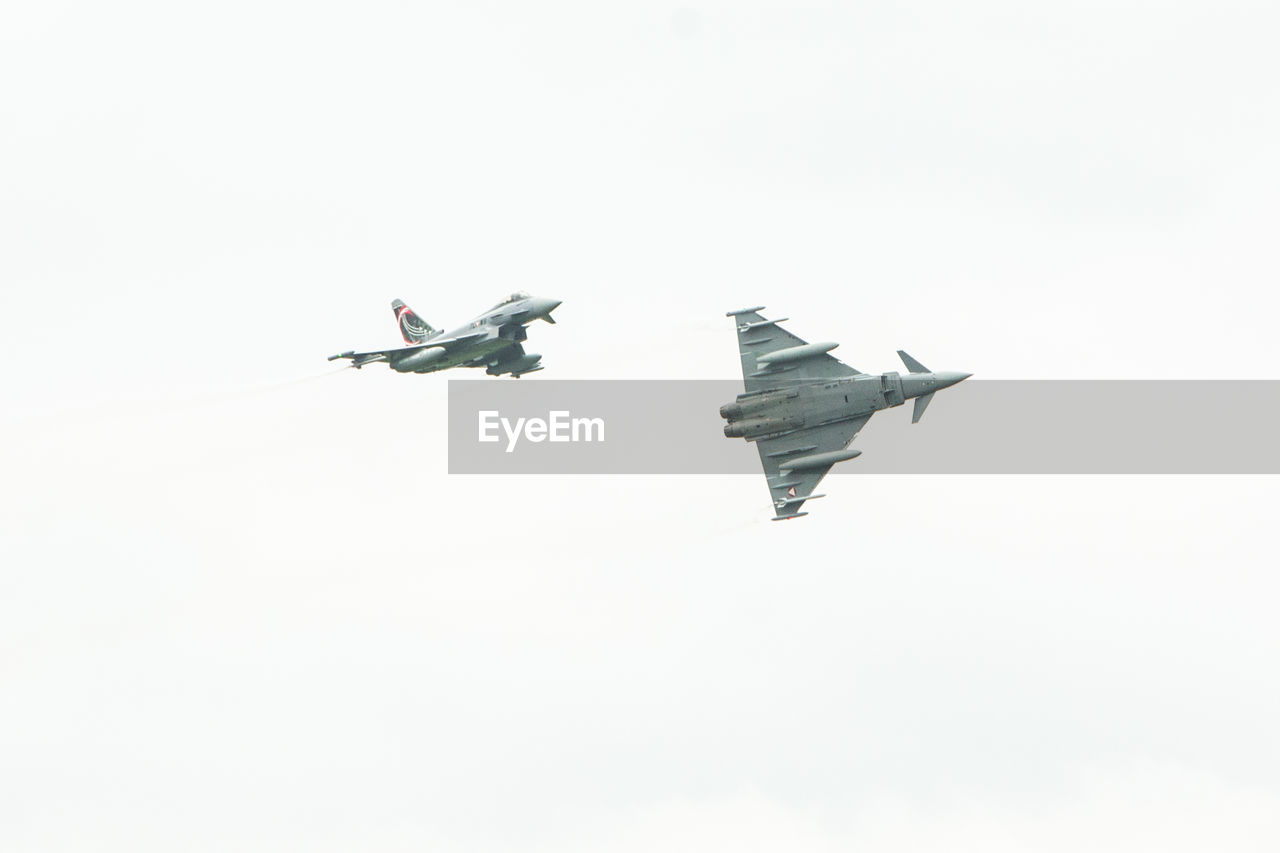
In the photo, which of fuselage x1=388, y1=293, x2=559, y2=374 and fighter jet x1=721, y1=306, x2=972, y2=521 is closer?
fighter jet x1=721, y1=306, x2=972, y2=521

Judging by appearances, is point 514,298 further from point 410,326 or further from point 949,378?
point 949,378

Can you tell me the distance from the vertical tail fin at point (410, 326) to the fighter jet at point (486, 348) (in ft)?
14.2

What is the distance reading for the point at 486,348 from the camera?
111375 mm

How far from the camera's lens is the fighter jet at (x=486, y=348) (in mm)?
109938

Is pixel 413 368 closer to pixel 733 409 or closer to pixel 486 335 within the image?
pixel 486 335

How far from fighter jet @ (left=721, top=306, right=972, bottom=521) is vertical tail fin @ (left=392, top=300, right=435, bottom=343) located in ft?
76.7

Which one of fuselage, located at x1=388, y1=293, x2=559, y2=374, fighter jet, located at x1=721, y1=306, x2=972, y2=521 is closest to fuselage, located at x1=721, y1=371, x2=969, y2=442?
fighter jet, located at x1=721, y1=306, x2=972, y2=521

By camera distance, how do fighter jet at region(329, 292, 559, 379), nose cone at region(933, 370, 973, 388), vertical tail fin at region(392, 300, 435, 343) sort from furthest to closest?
vertical tail fin at region(392, 300, 435, 343), fighter jet at region(329, 292, 559, 379), nose cone at region(933, 370, 973, 388)

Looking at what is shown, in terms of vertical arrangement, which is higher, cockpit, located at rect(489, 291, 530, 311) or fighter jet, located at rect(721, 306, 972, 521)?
cockpit, located at rect(489, 291, 530, 311)

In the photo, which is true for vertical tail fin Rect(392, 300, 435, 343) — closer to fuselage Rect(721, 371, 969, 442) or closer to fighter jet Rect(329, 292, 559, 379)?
fighter jet Rect(329, 292, 559, 379)

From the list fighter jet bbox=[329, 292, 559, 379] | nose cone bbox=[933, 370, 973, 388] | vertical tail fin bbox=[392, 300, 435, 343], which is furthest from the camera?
vertical tail fin bbox=[392, 300, 435, 343]

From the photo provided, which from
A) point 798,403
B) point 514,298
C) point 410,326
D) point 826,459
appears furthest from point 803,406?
point 410,326

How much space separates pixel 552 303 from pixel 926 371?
20.9m

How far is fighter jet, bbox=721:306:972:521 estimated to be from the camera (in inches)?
3939
